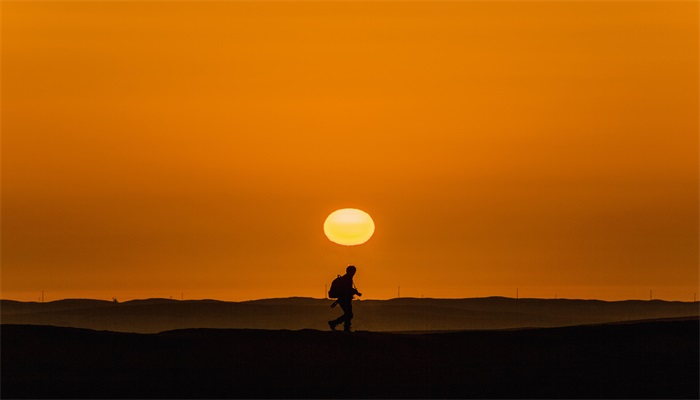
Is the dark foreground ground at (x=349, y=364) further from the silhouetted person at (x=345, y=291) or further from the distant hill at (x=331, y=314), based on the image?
the distant hill at (x=331, y=314)

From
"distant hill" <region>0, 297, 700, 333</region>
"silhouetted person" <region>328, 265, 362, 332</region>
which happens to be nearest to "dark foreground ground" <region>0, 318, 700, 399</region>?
"silhouetted person" <region>328, 265, 362, 332</region>

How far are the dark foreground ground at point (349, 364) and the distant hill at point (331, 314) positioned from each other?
58376 mm

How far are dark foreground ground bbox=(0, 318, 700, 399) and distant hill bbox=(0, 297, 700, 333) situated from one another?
5838 centimetres

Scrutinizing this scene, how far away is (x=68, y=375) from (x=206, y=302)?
93.9 meters

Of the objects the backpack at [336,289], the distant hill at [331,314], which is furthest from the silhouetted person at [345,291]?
the distant hill at [331,314]

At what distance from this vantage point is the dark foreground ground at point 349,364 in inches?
1081

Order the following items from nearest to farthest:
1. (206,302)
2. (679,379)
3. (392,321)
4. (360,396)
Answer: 1. (360,396)
2. (679,379)
3. (392,321)
4. (206,302)

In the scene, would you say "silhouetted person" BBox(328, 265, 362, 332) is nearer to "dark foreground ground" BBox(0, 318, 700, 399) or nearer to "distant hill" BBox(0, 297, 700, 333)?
"dark foreground ground" BBox(0, 318, 700, 399)

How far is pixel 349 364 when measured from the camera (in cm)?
2959

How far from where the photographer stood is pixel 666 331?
3362cm

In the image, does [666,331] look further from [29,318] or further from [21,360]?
[29,318]

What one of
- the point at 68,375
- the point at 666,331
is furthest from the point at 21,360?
the point at 666,331

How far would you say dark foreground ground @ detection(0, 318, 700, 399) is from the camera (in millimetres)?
27469

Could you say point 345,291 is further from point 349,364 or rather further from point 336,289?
point 349,364
